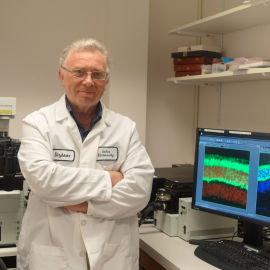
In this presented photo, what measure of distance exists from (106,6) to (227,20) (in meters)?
1.02

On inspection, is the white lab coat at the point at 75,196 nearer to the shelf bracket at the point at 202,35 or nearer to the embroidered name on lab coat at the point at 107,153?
the embroidered name on lab coat at the point at 107,153

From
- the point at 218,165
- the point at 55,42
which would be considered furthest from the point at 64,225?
the point at 55,42

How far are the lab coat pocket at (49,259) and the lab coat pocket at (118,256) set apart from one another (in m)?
0.16

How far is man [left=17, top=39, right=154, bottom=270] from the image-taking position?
1305 millimetres

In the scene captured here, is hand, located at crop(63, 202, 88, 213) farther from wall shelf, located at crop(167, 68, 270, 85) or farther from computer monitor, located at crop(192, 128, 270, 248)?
wall shelf, located at crop(167, 68, 270, 85)

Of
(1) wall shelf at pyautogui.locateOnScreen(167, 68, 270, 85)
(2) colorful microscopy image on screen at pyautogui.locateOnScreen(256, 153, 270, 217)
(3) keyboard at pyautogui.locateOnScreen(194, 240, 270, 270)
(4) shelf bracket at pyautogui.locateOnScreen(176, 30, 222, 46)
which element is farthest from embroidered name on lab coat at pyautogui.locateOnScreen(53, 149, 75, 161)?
(4) shelf bracket at pyautogui.locateOnScreen(176, 30, 222, 46)

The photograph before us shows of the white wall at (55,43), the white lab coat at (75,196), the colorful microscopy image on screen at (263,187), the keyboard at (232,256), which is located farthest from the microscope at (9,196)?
the white wall at (55,43)

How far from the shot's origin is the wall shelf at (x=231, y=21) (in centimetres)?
199

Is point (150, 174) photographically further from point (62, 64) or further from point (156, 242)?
point (62, 64)

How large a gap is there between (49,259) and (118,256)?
10.6 inches

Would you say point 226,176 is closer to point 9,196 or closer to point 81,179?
point 81,179

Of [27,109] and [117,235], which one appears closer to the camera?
[117,235]

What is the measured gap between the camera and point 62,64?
1504 millimetres

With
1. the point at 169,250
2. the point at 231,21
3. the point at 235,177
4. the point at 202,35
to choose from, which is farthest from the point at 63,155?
the point at 202,35
